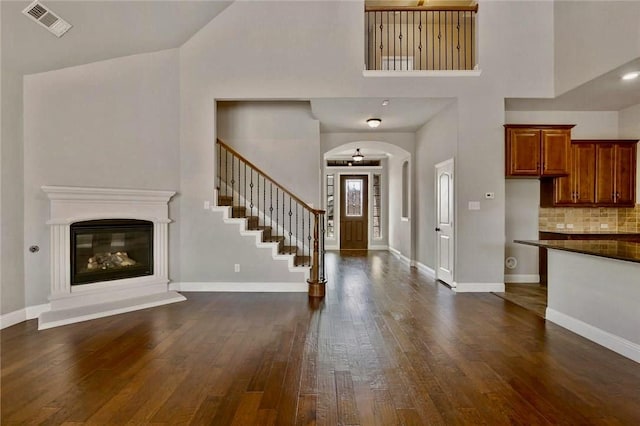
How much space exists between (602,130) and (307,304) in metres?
5.70

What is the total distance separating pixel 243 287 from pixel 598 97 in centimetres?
596

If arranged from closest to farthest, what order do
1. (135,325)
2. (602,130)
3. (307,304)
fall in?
(135,325) → (307,304) → (602,130)

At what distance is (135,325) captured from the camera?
148 inches

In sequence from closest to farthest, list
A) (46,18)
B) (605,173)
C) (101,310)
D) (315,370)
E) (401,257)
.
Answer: (315,370) → (46,18) → (101,310) → (605,173) → (401,257)

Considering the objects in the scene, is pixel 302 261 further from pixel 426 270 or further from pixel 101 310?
pixel 101 310

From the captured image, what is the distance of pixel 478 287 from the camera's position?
5316 millimetres

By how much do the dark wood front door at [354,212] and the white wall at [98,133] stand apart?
673 centimetres

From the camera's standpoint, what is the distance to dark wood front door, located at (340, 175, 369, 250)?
37.2ft

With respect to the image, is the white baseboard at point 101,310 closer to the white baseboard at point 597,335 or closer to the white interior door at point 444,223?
the white interior door at point 444,223

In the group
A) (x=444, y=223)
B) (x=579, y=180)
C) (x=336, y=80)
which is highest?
(x=336, y=80)

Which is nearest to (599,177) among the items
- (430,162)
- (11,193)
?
(430,162)

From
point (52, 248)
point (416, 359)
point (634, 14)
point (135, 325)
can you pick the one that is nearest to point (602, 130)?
point (634, 14)

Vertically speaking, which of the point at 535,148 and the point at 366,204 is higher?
the point at 535,148

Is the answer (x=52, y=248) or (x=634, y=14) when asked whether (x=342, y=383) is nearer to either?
(x=52, y=248)
